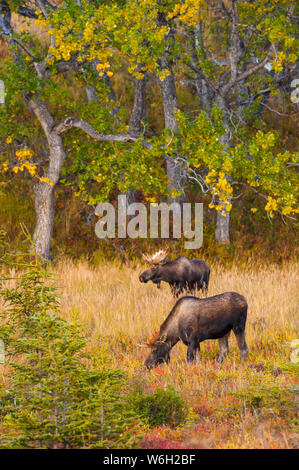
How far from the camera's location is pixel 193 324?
8.36 meters

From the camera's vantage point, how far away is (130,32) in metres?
12.2

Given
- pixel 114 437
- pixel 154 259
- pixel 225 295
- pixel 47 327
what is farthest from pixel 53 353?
pixel 154 259

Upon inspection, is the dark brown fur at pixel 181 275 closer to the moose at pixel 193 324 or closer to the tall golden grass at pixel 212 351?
the tall golden grass at pixel 212 351

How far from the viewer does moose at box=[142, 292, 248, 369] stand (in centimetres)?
826

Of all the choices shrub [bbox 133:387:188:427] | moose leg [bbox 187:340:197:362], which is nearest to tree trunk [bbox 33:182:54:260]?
moose leg [bbox 187:340:197:362]

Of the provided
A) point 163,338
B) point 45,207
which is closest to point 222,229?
point 45,207

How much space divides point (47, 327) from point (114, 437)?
113cm

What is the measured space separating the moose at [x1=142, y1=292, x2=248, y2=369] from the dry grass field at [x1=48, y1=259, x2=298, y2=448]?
233mm

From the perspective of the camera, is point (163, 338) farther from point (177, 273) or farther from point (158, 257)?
point (177, 273)

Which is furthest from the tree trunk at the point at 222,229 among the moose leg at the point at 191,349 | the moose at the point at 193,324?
the moose leg at the point at 191,349

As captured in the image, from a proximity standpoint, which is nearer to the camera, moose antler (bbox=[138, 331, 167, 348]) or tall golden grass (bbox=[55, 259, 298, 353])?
moose antler (bbox=[138, 331, 167, 348])

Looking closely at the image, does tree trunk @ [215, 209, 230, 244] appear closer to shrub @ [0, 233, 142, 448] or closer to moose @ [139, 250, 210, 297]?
moose @ [139, 250, 210, 297]

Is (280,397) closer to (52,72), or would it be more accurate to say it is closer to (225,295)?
(225,295)

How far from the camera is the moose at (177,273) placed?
38.1 ft
